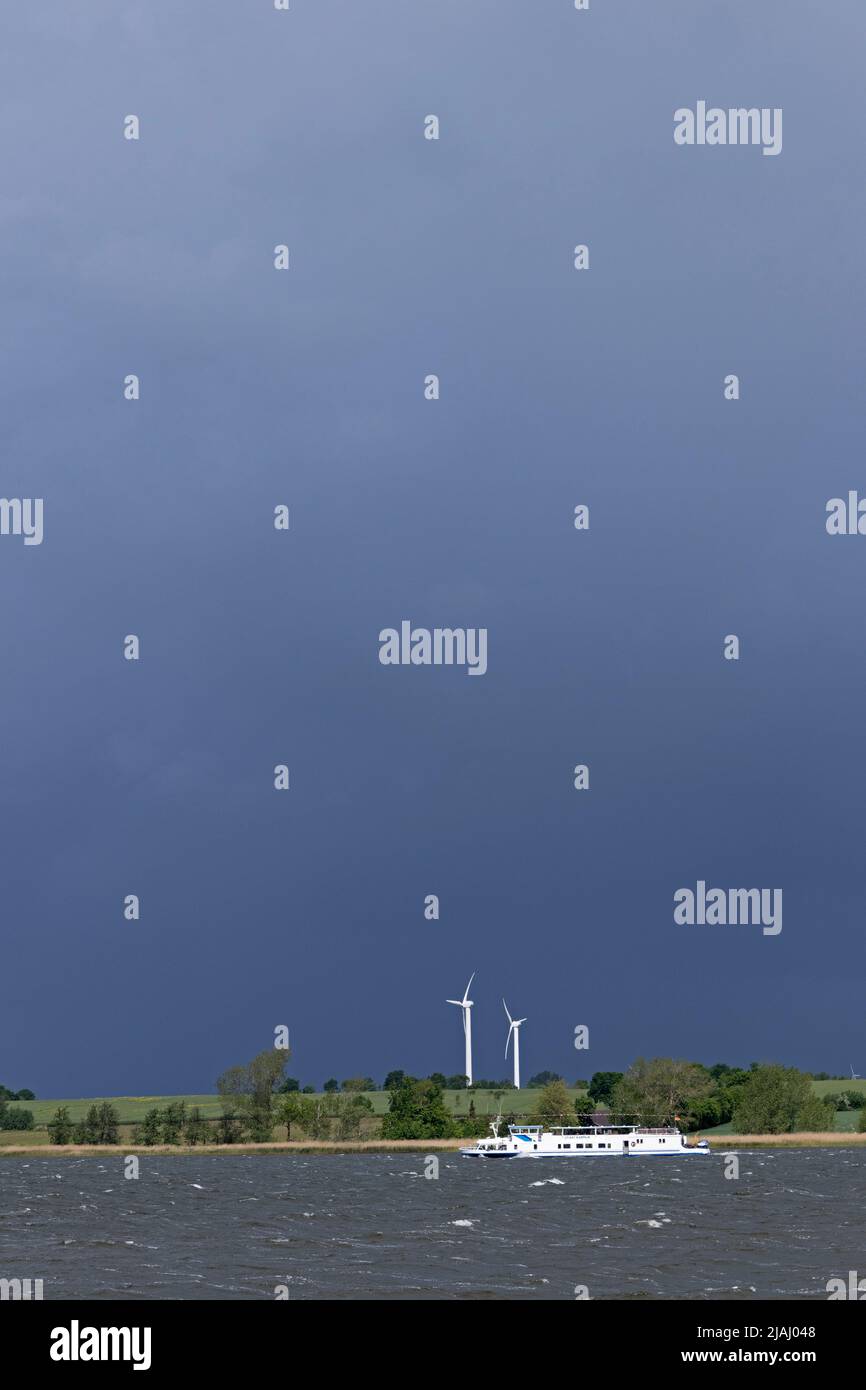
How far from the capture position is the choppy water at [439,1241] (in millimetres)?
62188

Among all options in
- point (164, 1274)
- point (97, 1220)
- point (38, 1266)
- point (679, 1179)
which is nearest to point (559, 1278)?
point (164, 1274)

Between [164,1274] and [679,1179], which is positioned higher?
[164,1274]

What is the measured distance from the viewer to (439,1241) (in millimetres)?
85000

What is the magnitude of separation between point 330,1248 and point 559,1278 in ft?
63.5

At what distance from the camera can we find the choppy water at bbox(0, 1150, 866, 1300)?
204 ft

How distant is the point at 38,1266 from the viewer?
233 ft
